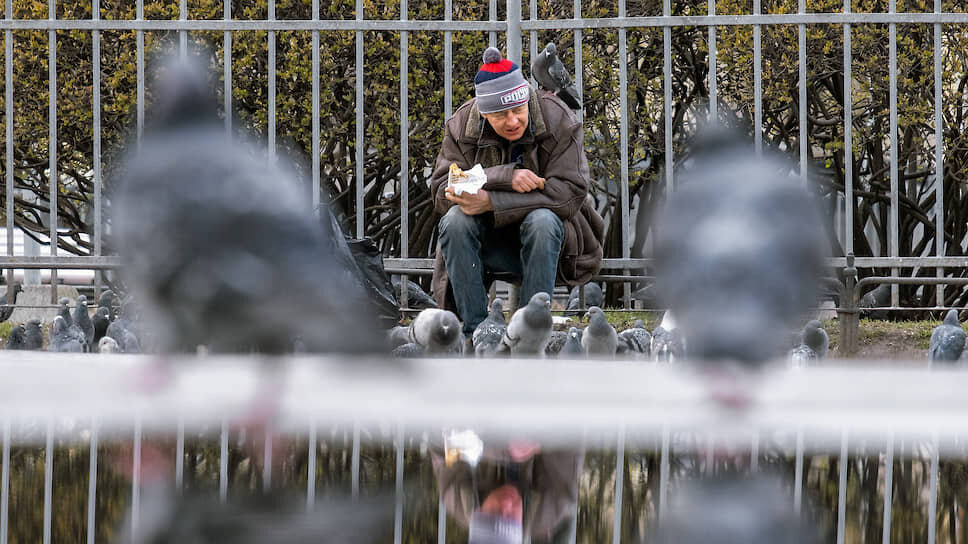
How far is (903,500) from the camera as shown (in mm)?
1023

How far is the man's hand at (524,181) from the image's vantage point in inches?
191

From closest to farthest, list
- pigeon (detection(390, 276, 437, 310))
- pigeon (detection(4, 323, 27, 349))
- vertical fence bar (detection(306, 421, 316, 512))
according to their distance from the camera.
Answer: vertical fence bar (detection(306, 421, 316, 512)) < pigeon (detection(4, 323, 27, 349)) < pigeon (detection(390, 276, 437, 310))

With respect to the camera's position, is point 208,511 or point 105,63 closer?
point 208,511

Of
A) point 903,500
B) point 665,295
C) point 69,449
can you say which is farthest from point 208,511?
point 665,295

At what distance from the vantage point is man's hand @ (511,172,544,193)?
484cm

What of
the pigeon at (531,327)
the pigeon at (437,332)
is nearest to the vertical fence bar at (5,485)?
the pigeon at (437,332)

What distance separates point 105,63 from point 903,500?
8.29m

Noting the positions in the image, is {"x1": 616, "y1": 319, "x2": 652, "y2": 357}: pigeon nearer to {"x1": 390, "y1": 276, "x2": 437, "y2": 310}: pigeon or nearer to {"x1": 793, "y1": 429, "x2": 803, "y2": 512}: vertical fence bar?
{"x1": 390, "y1": 276, "x2": 437, "y2": 310}: pigeon

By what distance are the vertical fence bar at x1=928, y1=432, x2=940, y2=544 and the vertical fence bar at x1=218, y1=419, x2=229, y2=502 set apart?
547 millimetres

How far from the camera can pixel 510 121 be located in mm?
4844

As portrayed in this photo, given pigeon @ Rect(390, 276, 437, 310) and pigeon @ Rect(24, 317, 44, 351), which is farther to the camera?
pigeon @ Rect(390, 276, 437, 310)

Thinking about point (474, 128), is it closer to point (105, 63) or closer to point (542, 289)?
point (542, 289)

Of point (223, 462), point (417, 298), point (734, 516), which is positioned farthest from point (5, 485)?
point (417, 298)

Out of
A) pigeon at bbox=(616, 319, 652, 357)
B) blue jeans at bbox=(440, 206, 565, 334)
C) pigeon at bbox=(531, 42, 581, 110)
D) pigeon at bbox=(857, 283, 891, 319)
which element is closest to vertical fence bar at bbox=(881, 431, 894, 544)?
blue jeans at bbox=(440, 206, 565, 334)
